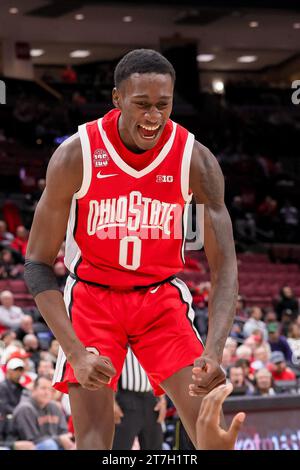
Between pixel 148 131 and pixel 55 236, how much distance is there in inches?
22.5

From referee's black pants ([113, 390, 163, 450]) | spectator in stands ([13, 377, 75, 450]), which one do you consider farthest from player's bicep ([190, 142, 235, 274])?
spectator in stands ([13, 377, 75, 450])

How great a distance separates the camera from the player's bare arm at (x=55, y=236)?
3832 millimetres

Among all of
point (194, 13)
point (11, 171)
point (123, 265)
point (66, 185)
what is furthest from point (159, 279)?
point (194, 13)

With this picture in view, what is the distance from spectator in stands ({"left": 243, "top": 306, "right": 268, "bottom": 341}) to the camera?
518 inches

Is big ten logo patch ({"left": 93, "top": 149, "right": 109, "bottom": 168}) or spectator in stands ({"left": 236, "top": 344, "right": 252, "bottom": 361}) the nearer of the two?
big ten logo patch ({"left": 93, "top": 149, "right": 109, "bottom": 168})

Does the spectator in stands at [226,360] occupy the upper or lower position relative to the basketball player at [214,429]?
upper

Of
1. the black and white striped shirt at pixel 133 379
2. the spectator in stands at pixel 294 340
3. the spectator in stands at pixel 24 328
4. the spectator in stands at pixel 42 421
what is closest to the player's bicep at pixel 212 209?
the black and white striped shirt at pixel 133 379

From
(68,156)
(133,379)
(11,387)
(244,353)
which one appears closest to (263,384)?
(244,353)

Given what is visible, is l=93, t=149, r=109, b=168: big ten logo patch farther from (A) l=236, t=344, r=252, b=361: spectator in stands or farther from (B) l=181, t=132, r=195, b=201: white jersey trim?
(A) l=236, t=344, r=252, b=361: spectator in stands

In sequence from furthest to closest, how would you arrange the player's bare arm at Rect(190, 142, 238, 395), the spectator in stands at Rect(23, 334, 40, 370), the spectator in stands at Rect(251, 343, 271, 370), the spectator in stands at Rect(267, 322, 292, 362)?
the spectator in stands at Rect(267, 322, 292, 362) < the spectator in stands at Rect(251, 343, 271, 370) < the spectator in stands at Rect(23, 334, 40, 370) < the player's bare arm at Rect(190, 142, 238, 395)

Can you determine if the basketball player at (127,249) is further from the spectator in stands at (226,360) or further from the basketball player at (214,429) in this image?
the spectator in stands at (226,360)

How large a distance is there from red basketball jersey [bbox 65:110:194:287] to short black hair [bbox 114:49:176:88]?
301 millimetres

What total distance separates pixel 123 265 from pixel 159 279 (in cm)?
17

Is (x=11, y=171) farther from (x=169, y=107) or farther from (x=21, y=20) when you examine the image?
(x=169, y=107)
